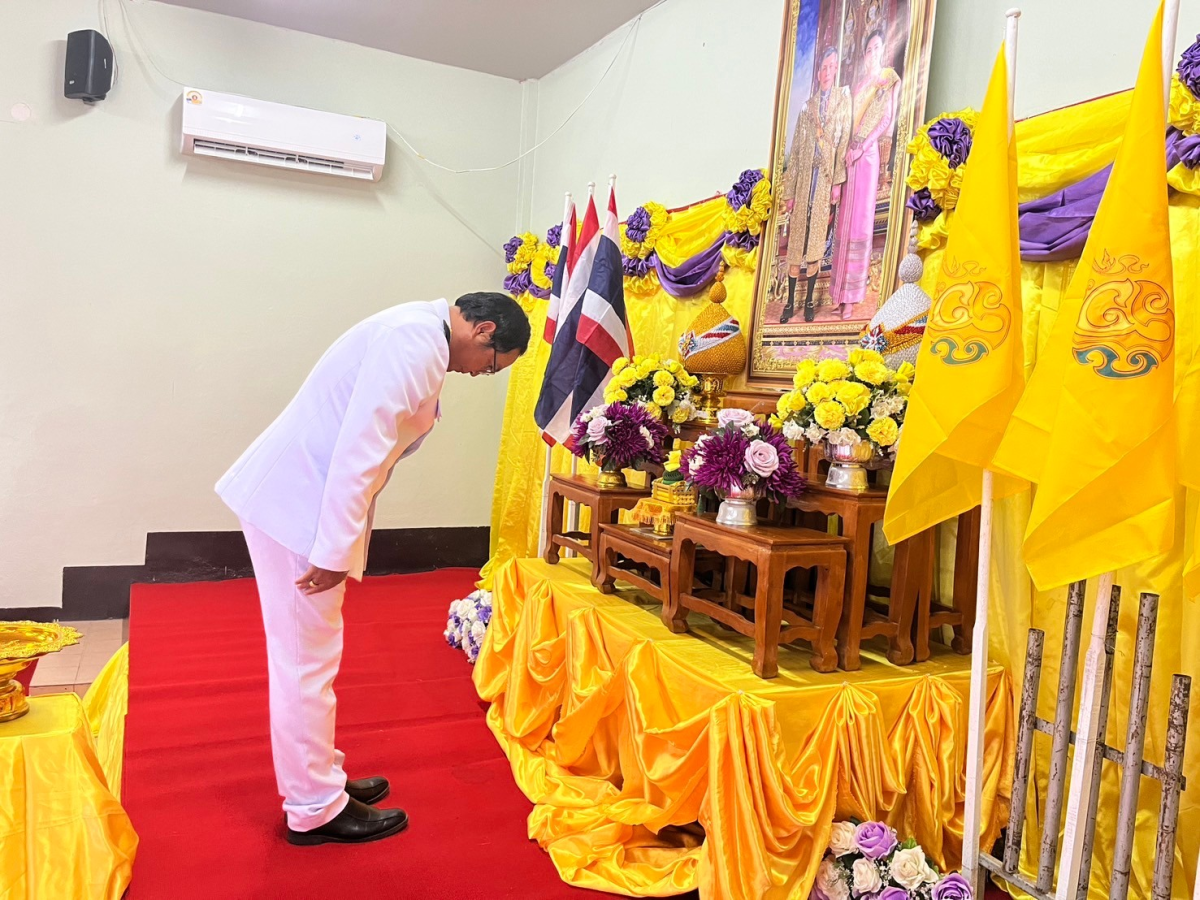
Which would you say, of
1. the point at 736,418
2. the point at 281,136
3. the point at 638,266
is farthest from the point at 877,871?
the point at 281,136

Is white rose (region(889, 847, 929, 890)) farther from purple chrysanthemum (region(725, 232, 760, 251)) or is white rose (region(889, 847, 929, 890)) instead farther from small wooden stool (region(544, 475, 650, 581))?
purple chrysanthemum (region(725, 232, 760, 251))

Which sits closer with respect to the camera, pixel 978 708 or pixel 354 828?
pixel 978 708

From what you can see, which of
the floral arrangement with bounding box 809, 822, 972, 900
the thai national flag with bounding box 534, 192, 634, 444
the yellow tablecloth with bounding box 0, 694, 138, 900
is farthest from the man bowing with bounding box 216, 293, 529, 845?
the thai national flag with bounding box 534, 192, 634, 444

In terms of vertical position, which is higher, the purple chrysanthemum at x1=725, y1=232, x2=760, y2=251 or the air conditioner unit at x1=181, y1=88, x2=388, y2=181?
the air conditioner unit at x1=181, y1=88, x2=388, y2=181

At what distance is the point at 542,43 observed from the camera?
4.67 metres

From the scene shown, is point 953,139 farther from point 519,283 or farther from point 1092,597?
point 519,283

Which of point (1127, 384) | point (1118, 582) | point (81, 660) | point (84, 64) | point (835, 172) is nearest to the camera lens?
point (1127, 384)

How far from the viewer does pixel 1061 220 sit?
80.0 inches

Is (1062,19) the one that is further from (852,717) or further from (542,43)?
(542,43)

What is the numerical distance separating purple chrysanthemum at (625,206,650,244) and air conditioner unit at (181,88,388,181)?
1.71 metres

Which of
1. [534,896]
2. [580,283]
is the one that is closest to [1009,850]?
[534,896]

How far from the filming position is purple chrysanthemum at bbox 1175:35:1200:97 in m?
1.77

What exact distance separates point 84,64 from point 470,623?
3.22 metres

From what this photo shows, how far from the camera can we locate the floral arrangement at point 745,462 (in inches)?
83.9
